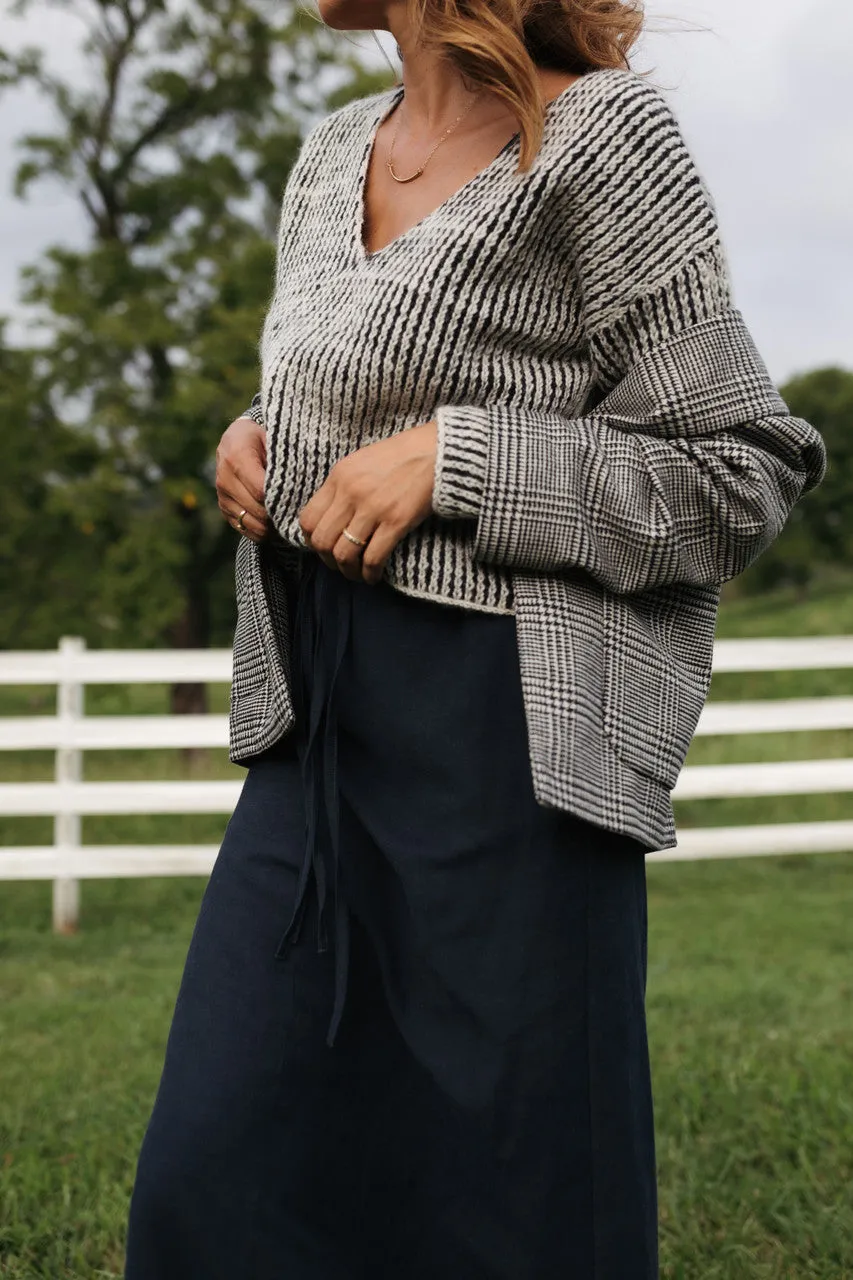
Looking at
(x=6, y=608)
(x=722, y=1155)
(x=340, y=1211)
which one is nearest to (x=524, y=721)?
(x=340, y=1211)

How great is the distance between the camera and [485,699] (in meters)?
1.51

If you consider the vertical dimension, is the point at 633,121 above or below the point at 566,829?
above

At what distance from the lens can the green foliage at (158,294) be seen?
1323 cm

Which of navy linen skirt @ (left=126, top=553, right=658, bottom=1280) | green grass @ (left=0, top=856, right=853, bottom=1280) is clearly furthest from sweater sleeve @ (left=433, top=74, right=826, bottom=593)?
green grass @ (left=0, top=856, right=853, bottom=1280)

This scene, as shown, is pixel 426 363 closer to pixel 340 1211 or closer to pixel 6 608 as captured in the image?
pixel 340 1211

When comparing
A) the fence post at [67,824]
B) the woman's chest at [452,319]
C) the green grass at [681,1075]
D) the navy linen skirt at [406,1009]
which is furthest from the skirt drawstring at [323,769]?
the fence post at [67,824]

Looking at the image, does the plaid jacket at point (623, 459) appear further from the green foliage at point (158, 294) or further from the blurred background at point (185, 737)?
the green foliage at point (158, 294)

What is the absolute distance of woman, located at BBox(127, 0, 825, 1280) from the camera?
58.0 inches

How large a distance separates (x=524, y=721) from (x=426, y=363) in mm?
403

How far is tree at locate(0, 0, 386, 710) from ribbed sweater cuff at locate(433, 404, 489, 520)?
38.3 feet

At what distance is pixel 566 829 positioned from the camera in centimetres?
148

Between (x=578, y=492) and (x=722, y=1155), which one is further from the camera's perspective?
(x=722, y=1155)

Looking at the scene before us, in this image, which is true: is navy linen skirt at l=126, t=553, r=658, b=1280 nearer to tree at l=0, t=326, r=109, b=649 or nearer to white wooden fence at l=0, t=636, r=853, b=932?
white wooden fence at l=0, t=636, r=853, b=932

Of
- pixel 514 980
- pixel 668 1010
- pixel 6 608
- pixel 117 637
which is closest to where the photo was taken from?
pixel 514 980
